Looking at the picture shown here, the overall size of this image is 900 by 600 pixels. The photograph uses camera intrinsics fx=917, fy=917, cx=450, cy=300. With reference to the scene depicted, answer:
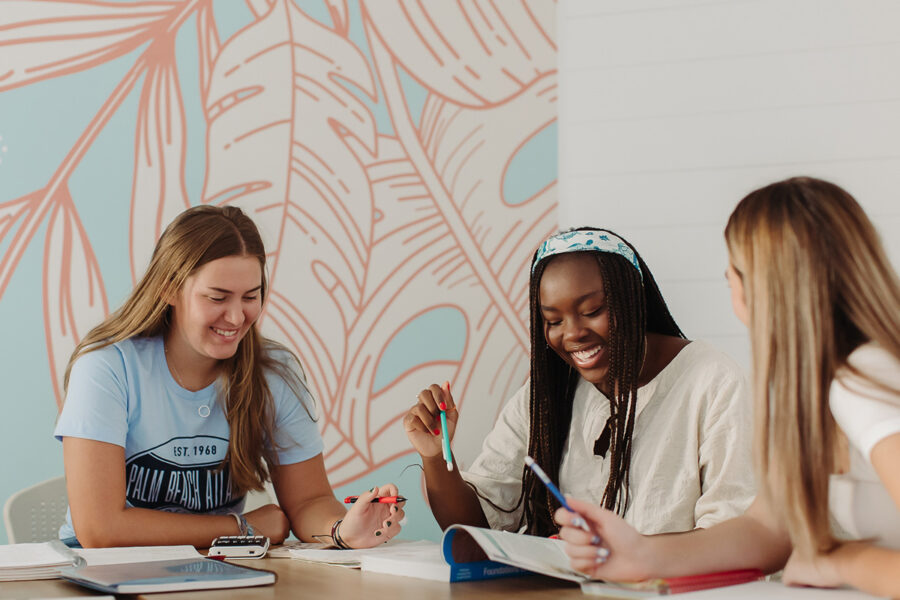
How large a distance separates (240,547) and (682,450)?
794 millimetres

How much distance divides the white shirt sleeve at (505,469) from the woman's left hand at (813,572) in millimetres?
783

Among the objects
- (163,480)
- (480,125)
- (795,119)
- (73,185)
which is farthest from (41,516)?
(795,119)

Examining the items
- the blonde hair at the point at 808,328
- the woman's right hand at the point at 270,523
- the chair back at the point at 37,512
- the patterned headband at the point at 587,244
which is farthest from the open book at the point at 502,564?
the chair back at the point at 37,512

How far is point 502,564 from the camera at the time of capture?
4.24 feet

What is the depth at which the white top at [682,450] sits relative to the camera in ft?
5.10

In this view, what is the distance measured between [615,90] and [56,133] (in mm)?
1602

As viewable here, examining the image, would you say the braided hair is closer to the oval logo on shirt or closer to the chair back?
the oval logo on shirt

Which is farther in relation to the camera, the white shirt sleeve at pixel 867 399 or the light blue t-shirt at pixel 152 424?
the light blue t-shirt at pixel 152 424

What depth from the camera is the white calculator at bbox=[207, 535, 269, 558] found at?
1544 millimetres

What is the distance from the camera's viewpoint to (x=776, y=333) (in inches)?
41.1

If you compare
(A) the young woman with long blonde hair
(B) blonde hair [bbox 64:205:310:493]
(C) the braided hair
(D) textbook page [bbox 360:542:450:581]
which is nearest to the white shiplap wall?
(C) the braided hair

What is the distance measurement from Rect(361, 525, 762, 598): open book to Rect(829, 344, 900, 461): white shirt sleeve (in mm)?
264

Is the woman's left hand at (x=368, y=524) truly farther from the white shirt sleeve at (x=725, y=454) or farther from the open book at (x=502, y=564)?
the white shirt sleeve at (x=725, y=454)

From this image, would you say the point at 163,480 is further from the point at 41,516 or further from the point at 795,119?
the point at 795,119
